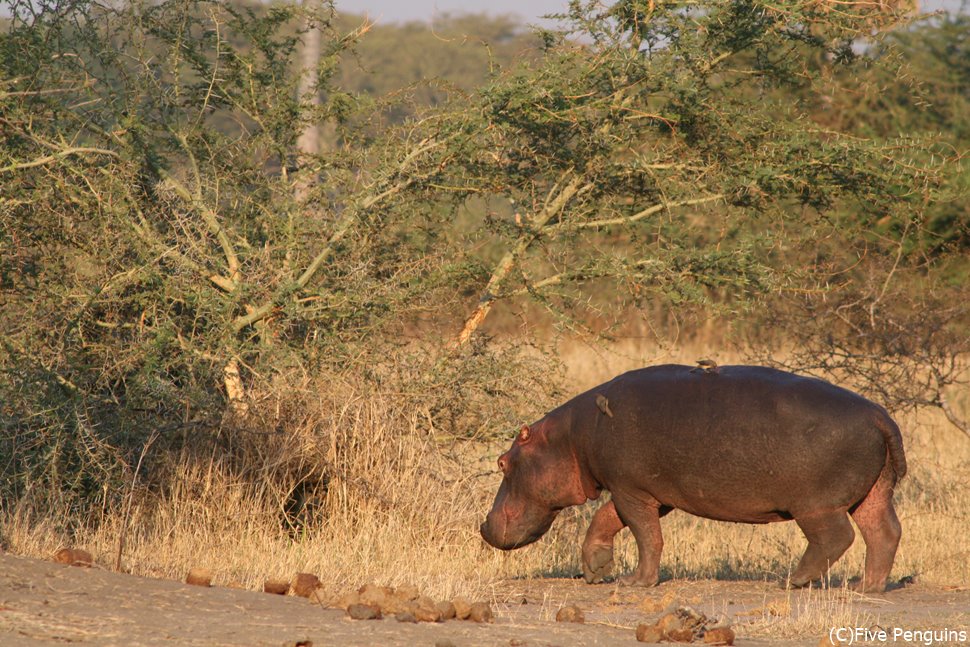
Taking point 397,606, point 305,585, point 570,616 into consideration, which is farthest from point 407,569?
point 397,606

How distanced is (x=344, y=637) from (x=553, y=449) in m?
2.84

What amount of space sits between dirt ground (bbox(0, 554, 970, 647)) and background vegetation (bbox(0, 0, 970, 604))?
1463 mm

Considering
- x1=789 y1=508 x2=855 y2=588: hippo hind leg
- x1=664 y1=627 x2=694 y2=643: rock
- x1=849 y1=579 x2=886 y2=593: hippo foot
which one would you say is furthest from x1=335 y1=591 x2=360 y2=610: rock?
x1=849 y1=579 x2=886 y2=593: hippo foot

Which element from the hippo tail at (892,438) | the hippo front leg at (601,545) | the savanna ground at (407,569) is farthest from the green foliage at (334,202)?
the hippo tail at (892,438)

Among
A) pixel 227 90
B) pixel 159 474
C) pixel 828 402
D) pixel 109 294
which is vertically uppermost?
pixel 227 90

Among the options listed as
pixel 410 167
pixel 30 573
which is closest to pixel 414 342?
pixel 410 167

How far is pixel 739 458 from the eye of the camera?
6715mm

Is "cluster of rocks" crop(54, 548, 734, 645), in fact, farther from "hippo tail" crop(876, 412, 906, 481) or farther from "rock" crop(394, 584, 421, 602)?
Result: "hippo tail" crop(876, 412, 906, 481)

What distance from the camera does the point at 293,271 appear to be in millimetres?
8664

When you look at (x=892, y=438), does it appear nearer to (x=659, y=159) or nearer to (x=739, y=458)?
(x=739, y=458)

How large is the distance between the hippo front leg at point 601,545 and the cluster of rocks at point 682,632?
1.87m

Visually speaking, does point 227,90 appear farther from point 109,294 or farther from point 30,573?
point 30,573

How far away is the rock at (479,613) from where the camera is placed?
5.48 meters

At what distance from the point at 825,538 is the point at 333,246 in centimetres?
391
